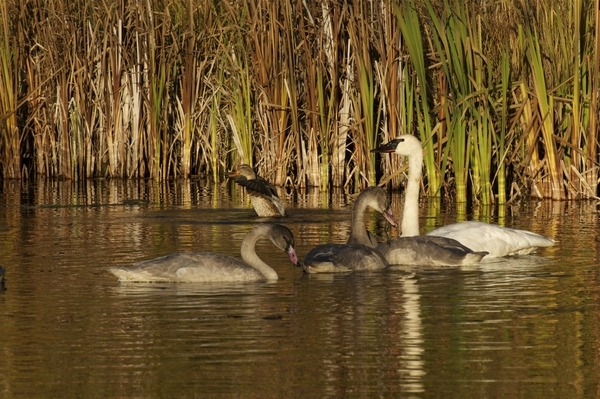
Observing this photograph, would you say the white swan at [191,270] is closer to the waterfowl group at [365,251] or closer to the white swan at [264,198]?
the waterfowl group at [365,251]

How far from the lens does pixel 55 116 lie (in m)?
22.3

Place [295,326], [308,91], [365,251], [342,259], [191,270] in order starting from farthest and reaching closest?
[308,91] < [365,251] < [342,259] < [191,270] < [295,326]

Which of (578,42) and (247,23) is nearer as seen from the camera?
(578,42)

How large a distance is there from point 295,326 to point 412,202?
14.9 feet

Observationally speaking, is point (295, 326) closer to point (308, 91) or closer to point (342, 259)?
point (342, 259)

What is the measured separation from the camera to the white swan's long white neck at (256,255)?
36.3 ft

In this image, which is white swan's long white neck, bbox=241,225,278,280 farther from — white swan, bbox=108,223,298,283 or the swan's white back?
the swan's white back

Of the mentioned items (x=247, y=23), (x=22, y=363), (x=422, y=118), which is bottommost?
(x=22, y=363)

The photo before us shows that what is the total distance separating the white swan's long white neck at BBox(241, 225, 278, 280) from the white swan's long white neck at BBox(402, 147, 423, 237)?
79.4 inches

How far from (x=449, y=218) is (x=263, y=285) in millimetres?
5337

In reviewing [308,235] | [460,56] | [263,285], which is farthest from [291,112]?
[263,285]

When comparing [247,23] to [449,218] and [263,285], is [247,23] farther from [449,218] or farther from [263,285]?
[263,285]

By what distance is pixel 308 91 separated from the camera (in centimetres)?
1906

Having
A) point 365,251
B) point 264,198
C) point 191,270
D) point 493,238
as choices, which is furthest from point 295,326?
point 264,198
